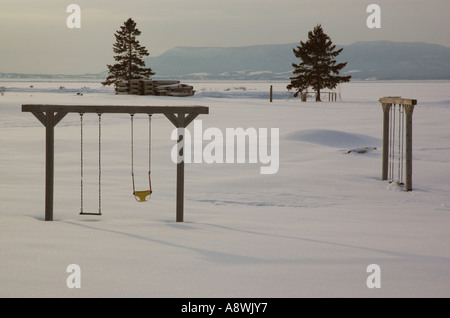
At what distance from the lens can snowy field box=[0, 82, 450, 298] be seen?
6043 millimetres

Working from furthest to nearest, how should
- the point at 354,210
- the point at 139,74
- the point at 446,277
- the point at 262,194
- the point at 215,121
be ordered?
the point at 139,74 < the point at 215,121 < the point at 262,194 < the point at 354,210 < the point at 446,277

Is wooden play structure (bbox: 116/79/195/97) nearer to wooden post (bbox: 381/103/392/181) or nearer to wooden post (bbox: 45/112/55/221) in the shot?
wooden post (bbox: 381/103/392/181)

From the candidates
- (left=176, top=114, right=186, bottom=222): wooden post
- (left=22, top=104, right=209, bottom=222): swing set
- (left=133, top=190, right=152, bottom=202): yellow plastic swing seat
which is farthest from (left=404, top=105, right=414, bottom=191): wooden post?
(left=133, top=190, right=152, bottom=202): yellow plastic swing seat

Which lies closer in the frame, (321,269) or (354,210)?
(321,269)

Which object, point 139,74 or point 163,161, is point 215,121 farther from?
point 139,74

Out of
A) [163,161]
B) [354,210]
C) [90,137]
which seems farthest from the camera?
[90,137]

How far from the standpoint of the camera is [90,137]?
19578 mm

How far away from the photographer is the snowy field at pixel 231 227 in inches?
238

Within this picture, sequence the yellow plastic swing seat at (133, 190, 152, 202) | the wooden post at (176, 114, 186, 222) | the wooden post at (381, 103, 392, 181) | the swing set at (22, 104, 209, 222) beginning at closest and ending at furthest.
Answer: the swing set at (22, 104, 209, 222) < the wooden post at (176, 114, 186, 222) < the yellow plastic swing seat at (133, 190, 152, 202) < the wooden post at (381, 103, 392, 181)

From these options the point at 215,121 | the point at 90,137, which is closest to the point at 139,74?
the point at 215,121

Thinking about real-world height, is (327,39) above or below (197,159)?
above

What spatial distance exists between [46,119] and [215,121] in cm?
1641

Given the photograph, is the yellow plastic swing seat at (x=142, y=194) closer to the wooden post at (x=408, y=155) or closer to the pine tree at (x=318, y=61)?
the wooden post at (x=408, y=155)
